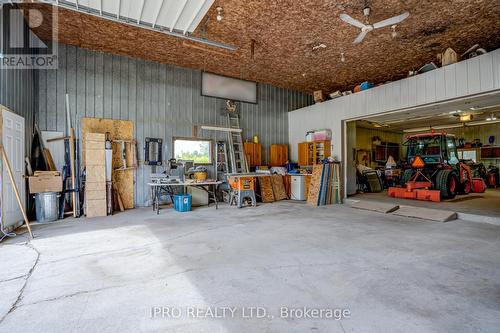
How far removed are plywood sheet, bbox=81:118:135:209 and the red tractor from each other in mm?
8059

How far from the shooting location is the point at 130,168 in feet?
21.6

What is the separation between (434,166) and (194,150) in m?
7.50

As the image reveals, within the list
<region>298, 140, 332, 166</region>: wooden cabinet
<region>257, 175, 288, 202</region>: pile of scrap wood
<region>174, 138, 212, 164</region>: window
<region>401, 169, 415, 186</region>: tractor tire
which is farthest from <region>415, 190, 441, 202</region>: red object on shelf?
<region>174, 138, 212, 164</region>: window

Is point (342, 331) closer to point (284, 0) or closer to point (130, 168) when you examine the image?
point (284, 0)

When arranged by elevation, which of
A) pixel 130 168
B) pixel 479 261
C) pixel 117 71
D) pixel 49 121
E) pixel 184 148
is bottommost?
pixel 479 261

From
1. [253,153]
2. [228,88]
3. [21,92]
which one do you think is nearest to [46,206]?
[21,92]

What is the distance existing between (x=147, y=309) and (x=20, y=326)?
0.85 meters

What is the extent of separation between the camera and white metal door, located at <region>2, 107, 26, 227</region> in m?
4.14

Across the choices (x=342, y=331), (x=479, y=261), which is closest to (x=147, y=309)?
(x=342, y=331)

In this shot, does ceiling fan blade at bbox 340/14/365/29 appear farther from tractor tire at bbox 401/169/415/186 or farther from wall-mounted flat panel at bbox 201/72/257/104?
tractor tire at bbox 401/169/415/186

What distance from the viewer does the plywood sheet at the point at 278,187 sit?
26.4 feet

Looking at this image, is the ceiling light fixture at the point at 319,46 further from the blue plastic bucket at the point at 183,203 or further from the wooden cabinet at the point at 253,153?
Answer: the blue plastic bucket at the point at 183,203

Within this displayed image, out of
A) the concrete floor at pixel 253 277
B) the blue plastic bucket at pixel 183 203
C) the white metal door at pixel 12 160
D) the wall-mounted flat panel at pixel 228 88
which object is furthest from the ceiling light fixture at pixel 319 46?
the white metal door at pixel 12 160

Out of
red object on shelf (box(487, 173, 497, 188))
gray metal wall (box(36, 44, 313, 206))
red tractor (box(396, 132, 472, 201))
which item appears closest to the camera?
gray metal wall (box(36, 44, 313, 206))
